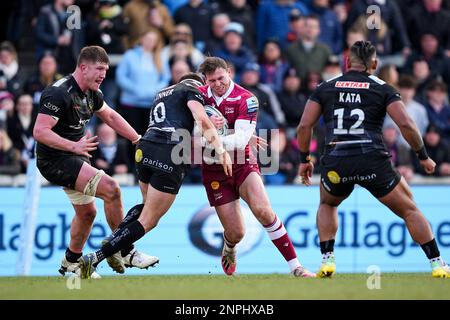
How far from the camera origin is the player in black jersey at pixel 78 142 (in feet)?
40.4

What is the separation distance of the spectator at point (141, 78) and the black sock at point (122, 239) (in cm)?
776

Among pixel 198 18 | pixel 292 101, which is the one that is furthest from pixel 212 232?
pixel 198 18

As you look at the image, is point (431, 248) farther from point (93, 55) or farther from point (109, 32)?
point (109, 32)

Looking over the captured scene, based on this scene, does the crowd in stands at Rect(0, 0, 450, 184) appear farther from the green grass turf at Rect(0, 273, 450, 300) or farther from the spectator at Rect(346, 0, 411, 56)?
the green grass turf at Rect(0, 273, 450, 300)

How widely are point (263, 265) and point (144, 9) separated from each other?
617 centimetres

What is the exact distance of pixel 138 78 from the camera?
19891mm

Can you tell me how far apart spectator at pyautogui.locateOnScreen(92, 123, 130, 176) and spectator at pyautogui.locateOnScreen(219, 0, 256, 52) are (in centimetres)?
417

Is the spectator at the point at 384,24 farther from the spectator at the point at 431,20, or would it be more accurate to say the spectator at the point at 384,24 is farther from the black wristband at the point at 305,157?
the black wristband at the point at 305,157

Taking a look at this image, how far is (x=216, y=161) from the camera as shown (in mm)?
12930

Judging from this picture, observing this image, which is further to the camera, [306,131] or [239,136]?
[239,136]

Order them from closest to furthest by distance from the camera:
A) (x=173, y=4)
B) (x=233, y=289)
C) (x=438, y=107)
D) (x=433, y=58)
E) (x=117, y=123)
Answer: (x=233, y=289) → (x=117, y=123) → (x=438, y=107) → (x=433, y=58) → (x=173, y=4)

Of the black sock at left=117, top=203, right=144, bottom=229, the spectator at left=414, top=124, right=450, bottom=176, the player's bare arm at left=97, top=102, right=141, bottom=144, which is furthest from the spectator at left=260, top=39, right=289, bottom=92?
the black sock at left=117, top=203, right=144, bottom=229

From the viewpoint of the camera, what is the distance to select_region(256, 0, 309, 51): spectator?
71.6 ft

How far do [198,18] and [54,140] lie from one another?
9.57 m
